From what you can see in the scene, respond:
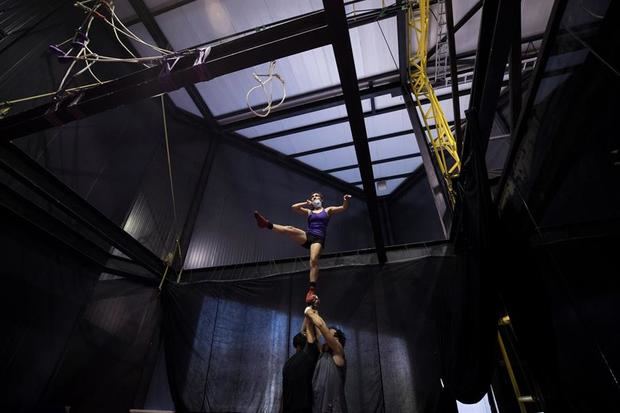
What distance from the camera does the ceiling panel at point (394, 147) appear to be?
7.25m

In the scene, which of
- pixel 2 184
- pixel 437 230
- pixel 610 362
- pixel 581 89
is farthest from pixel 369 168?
pixel 437 230

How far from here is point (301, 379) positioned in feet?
9.02

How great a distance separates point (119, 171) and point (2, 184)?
1.72 metres

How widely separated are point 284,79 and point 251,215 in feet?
9.38

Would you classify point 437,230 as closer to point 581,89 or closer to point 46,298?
point 581,89

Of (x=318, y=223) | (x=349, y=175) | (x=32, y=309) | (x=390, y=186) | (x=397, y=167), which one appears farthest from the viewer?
(x=390, y=186)

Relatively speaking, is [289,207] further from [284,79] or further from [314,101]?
[284,79]

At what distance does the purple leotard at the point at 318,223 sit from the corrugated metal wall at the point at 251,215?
2013mm

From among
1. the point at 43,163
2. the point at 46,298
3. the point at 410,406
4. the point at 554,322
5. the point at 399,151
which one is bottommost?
the point at 410,406

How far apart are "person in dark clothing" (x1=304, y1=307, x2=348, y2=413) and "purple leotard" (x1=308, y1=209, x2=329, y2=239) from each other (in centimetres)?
97

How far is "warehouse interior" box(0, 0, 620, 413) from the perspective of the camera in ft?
5.66

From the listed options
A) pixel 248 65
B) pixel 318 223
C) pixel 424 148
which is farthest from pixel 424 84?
pixel 248 65

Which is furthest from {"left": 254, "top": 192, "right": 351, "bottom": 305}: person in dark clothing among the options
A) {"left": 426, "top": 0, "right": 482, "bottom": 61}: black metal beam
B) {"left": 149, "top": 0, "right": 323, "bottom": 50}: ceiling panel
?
{"left": 149, "top": 0, "right": 323, "bottom": 50}: ceiling panel

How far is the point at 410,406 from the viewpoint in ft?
10.2
